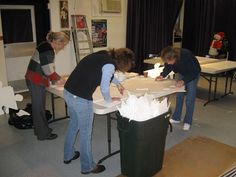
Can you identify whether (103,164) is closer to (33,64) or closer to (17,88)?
(33,64)

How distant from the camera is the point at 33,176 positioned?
2.56 m

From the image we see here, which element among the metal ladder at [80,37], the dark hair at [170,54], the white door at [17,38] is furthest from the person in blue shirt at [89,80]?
the metal ladder at [80,37]

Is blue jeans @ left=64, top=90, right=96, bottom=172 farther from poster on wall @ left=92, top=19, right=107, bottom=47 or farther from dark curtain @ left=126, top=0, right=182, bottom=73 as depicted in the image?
dark curtain @ left=126, top=0, right=182, bottom=73

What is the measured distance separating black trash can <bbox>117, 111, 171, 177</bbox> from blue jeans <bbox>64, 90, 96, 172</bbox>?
0.91 feet

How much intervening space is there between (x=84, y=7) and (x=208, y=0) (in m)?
3.48

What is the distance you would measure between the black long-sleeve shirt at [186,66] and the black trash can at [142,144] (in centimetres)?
118

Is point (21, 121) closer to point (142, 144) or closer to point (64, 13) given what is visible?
point (142, 144)

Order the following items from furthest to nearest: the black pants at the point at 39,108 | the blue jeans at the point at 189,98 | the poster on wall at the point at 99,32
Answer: the poster on wall at the point at 99,32, the blue jeans at the point at 189,98, the black pants at the point at 39,108

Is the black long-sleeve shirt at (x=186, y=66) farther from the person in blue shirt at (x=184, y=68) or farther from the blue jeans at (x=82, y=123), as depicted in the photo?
the blue jeans at (x=82, y=123)

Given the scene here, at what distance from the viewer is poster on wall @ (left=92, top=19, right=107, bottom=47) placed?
5.70 meters

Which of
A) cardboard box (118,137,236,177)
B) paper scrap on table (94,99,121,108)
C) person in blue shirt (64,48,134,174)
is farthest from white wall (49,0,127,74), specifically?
cardboard box (118,137,236,177)

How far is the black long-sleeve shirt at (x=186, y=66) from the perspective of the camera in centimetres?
326

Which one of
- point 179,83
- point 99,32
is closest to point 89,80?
point 179,83

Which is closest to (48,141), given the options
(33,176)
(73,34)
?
(33,176)
